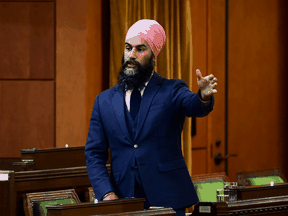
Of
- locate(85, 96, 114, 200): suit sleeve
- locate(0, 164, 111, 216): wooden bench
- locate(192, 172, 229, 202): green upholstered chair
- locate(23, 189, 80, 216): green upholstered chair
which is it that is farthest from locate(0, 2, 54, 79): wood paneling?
locate(85, 96, 114, 200): suit sleeve

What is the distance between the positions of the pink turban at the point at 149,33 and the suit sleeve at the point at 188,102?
0.19 m

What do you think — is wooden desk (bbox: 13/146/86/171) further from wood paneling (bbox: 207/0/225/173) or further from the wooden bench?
wood paneling (bbox: 207/0/225/173)

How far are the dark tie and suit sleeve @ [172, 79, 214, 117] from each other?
0.16 m

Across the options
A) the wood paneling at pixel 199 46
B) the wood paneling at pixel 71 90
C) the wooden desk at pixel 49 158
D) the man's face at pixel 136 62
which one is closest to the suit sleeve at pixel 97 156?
the man's face at pixel 136 62


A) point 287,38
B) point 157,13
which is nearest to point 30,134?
point 157,13

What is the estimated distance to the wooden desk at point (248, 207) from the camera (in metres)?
1.59

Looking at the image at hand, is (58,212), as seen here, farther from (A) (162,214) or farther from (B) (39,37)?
(B) (39,37)

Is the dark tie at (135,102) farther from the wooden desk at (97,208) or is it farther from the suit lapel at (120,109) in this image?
the wooden desk at (97,208)

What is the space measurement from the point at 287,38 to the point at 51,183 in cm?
343

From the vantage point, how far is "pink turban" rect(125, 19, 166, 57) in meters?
1.78

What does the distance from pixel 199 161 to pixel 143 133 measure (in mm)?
2721

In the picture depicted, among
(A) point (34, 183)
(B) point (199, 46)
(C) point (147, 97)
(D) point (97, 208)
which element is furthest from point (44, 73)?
(D) point (97, 208)

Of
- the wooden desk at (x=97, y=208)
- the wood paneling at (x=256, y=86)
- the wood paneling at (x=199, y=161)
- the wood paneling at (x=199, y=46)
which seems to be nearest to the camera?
the wooden desk at (x=97, y=208)

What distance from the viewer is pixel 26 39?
333 cm
